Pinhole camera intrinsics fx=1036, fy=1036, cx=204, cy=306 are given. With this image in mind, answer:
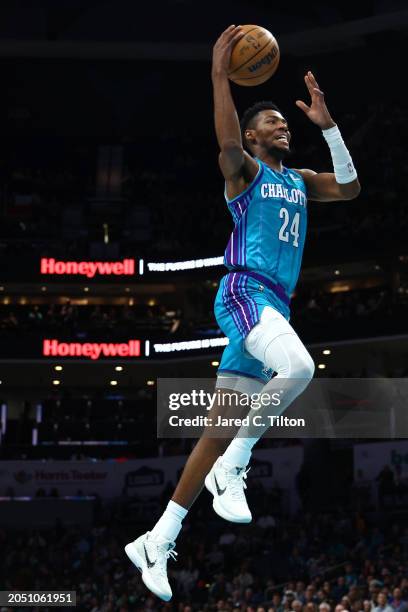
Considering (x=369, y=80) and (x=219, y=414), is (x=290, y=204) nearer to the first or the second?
(x=219, y=414)

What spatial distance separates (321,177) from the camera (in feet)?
29.7

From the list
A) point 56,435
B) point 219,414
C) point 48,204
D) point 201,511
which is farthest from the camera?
point 48,204

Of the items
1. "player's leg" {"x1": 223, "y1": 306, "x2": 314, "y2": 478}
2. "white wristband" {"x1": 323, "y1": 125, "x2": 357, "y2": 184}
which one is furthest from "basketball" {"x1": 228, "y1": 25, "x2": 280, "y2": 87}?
"player's leg" {"x1": 223, "y1": 306, "x2": 314, "y2": 478}

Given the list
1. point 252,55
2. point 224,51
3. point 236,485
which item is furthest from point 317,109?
point 236,485

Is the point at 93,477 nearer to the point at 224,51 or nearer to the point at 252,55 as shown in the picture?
the point at 252,55

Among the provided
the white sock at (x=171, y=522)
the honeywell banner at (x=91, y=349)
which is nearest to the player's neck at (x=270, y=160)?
the white sock at (x=171, y=522)

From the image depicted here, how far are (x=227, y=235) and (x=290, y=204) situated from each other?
34.3 metres

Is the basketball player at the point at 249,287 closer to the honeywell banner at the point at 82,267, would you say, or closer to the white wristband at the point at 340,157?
the white wristband at the point at 340,157

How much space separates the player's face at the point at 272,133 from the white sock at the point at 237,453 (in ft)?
8.02

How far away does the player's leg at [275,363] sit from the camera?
25.6ft

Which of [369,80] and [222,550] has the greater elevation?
[369,80]

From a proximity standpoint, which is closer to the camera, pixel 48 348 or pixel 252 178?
pixel 252 178

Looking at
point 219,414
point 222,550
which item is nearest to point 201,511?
point 222,550

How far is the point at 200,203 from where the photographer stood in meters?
47.4
